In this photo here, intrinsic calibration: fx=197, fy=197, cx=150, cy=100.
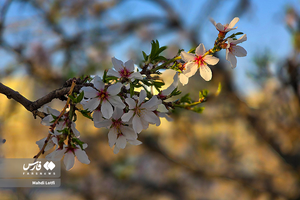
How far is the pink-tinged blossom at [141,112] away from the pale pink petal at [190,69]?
7cm

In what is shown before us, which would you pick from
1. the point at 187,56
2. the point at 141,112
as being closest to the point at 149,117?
the point at 141,112

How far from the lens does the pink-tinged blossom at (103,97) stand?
0.31 metres

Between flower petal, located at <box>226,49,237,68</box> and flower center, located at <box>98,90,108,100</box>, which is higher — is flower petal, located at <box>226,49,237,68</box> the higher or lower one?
the higher one

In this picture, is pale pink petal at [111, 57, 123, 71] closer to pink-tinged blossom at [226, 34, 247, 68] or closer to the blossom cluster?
the blossom cluster

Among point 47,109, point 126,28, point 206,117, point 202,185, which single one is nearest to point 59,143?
point 47,109

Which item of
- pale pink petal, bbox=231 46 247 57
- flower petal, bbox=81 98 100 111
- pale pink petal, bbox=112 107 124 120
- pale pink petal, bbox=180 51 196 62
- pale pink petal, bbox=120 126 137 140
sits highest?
pale pink petal, bbox=231 46 247 57

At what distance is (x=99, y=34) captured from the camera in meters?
2.14

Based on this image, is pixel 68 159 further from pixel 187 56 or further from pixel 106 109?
pixel 187 56

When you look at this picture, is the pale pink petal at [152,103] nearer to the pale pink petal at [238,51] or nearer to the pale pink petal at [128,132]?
the pale pink petal at [128,132]

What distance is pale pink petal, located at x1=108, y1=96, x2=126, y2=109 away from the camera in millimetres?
315

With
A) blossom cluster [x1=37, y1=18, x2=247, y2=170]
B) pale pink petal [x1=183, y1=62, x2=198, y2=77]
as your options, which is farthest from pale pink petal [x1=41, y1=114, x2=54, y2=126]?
pale pink petal [x1=183, y1=62, x2=198, y2=77]

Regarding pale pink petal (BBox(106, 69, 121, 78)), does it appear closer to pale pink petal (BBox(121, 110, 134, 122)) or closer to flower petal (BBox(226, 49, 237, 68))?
Answer: pale pink petal (BBox(121, 110, 134, 122))

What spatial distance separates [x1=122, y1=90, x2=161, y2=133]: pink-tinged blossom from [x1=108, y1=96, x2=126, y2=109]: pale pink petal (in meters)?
0.01

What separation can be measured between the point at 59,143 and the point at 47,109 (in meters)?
0.09
